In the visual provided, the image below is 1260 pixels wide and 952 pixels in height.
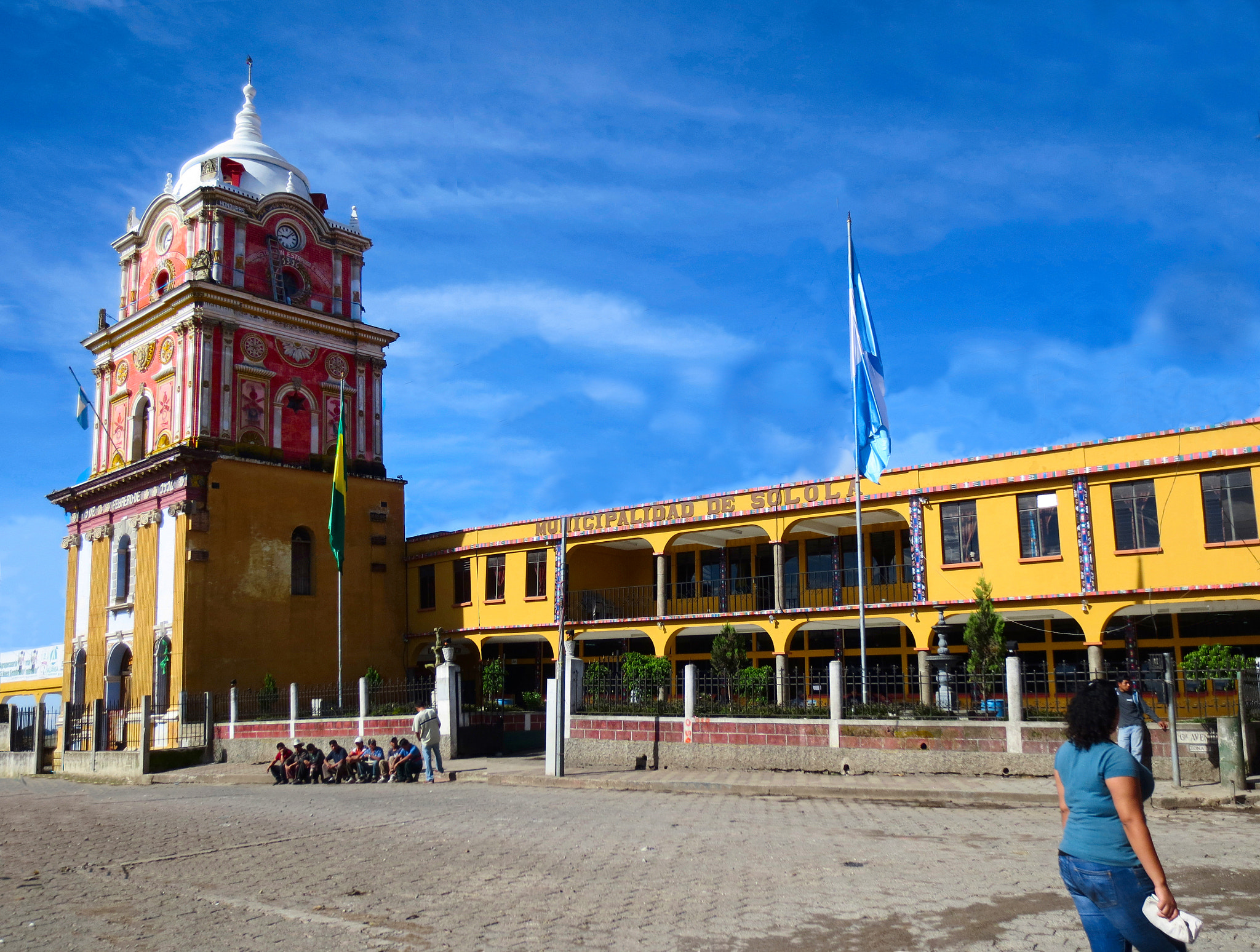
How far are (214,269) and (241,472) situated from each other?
6.57 metres

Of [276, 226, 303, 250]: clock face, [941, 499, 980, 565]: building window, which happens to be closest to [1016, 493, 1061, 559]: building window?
[941, 499, 980, 565]: building window

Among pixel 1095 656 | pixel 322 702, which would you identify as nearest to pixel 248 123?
pixel 322 702

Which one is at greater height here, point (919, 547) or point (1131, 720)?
point (919, 547)

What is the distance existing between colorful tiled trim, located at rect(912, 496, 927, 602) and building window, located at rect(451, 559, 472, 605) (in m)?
14.9

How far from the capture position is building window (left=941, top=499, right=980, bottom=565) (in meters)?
24.9

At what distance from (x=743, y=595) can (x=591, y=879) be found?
22440mm

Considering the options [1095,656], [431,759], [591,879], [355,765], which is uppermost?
[1095,656]

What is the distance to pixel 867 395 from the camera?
72.3 ft

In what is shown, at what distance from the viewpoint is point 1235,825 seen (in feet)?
35.3

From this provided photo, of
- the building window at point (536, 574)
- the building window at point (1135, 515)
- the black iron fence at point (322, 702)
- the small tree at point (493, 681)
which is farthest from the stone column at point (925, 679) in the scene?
the building window at point (536, 574)

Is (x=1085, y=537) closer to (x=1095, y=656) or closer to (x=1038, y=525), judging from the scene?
(x=1038, y=525)

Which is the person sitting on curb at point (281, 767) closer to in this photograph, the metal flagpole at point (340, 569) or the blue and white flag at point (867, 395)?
the metal flagpole at point (340, 569)

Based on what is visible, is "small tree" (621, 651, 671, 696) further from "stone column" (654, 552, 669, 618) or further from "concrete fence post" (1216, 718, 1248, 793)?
"concrete fence post" (1216, 718, 1248, 793)

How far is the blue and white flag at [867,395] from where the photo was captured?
21.9m
